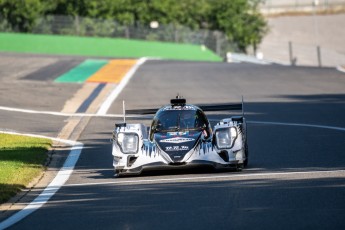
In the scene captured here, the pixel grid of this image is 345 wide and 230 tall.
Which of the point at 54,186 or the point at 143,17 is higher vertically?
the point at 143,17

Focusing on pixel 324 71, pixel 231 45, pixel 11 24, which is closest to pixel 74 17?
pixel 11 24

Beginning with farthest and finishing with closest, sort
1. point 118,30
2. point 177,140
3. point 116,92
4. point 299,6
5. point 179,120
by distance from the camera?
point 299,6, point 118,30, point 116,92, point 179,120, point 177,140

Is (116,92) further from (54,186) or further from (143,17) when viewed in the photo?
(143,17)

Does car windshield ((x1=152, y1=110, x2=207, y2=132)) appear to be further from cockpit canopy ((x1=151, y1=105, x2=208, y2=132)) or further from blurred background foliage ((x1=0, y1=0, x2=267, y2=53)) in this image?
blurred background foliage ((x1=0, y1=0, x2=267, y2=53))

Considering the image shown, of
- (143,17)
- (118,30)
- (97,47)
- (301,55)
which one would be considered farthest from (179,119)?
(143,17)

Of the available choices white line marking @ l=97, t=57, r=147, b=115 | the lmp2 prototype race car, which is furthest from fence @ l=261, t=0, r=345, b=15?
the lmp2 prototype race car

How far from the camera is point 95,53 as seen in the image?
64688mm

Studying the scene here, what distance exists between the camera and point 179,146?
1805cm

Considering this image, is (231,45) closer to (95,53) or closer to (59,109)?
(95,53)

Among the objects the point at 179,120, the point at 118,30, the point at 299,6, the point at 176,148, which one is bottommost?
the point at 176,148

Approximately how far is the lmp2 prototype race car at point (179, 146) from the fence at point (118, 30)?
48.1m

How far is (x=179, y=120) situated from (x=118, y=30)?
49.7m

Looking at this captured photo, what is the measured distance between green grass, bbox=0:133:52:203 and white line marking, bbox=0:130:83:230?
408 millimetres

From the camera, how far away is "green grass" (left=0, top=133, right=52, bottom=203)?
55.8 feet
